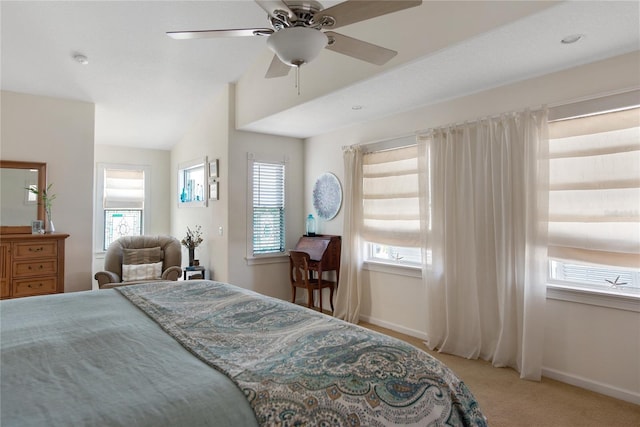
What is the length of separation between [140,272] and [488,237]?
13.3 ft

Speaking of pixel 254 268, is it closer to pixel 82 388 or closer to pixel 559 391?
pixel 559 391

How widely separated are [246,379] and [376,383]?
41 cm

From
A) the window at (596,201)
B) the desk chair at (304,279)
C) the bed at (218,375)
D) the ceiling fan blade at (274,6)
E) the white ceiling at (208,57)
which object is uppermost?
the white ceiling at (208,57)

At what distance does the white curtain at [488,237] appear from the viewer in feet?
9.57

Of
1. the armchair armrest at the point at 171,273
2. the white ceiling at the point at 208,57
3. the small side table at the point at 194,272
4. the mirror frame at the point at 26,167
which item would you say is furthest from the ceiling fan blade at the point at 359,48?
the mirror frame at the point at 26,167

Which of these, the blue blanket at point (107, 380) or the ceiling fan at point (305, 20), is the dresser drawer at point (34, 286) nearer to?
the blue blanket at point (107, 380)

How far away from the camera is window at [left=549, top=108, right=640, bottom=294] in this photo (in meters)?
2.58

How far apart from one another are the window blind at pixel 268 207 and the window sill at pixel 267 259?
3.1 inches

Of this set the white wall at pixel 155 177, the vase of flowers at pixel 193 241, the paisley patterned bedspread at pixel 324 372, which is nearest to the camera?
the paisley patterned bedspread at pixel 324 372

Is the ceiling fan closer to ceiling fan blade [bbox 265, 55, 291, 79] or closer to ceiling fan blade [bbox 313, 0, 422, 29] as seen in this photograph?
ceiling fan blade [bbox 313, 0, 422, 29]

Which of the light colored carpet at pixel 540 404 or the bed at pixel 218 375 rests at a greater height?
the bed at pixel 218 375

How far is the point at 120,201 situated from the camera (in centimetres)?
617

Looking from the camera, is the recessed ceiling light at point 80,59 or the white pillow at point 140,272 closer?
the recessed ceiling light at point 80,59

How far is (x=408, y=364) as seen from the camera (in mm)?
1300
